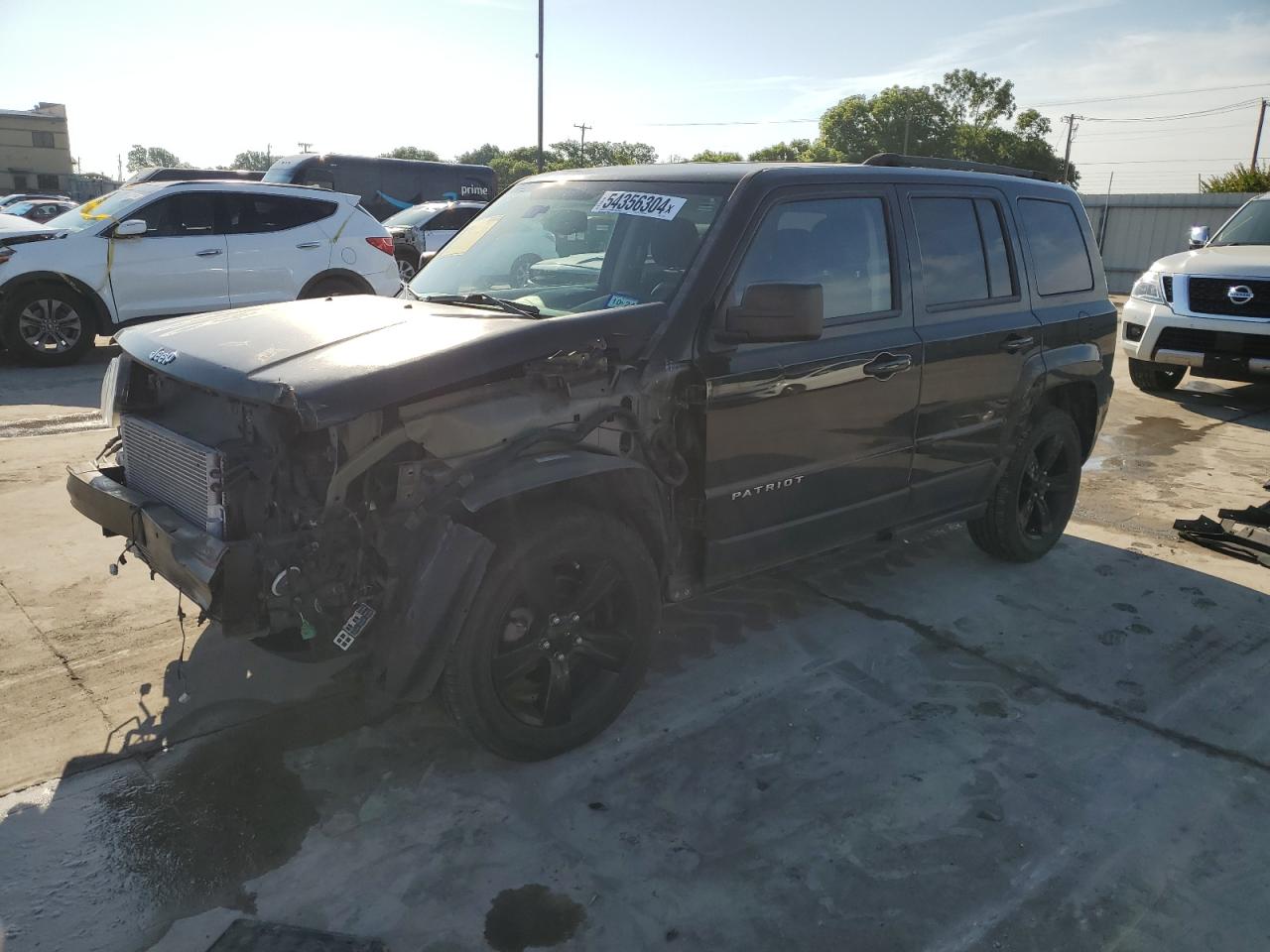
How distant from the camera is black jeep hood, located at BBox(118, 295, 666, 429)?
2.62 m

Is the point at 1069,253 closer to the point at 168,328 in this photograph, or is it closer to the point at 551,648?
the point at 551,648

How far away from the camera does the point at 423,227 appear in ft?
55.3

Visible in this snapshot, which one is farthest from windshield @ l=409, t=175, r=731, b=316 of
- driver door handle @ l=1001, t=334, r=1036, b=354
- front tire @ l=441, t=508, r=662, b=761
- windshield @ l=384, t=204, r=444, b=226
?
windshield @ l=384, t=204, r=444, b=226

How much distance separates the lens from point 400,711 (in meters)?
3.51

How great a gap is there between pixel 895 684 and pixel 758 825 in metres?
1.15

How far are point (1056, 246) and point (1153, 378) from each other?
656 centimetres

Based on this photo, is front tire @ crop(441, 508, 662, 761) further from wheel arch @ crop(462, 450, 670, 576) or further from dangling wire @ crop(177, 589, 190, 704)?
dangling wire @ crop(177, 589, 190, 704)

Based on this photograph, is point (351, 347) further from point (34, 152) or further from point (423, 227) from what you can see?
point (34, 152)

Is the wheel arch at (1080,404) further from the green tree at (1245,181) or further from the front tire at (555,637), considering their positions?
the green tree at (1245,181)

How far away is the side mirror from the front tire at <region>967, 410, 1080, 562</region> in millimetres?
2112

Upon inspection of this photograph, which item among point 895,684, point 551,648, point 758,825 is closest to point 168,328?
point 551,648

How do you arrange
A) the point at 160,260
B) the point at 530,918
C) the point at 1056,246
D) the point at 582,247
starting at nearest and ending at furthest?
1. the point at 530,918
2. the point at 582,247
3. the point at 1056,246
4. the point at 160,260

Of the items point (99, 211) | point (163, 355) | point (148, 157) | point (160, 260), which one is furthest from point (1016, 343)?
point (148, 157)

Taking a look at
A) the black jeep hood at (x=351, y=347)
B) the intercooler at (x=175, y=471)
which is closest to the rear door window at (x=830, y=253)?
the black jeep hood at (x=351, y=347)
